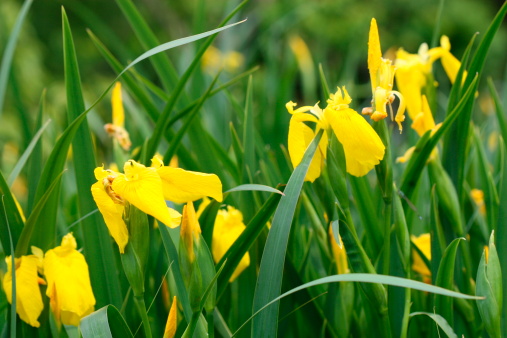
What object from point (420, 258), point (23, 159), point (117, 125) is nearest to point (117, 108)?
point (117, 125)

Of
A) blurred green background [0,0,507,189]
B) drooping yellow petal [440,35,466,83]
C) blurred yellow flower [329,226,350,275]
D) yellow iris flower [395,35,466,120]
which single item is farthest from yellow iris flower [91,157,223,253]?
blurred green background [0,0,507,189]

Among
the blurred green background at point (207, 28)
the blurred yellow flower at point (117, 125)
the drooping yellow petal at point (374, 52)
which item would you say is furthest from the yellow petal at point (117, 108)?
the blurred green background at point (207, 28)

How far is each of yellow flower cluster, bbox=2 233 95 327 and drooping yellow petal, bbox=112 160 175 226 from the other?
0.46 ft

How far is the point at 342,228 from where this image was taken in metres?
0.56

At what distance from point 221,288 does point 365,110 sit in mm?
214

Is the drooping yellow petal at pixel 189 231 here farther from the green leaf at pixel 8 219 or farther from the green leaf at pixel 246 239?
the green leaf at pixel 8 219

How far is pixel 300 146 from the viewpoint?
0.57 meters

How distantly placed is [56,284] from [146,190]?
18cm

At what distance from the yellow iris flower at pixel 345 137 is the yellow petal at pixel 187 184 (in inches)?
3.6

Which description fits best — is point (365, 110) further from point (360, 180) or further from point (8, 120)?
point (8, 120)

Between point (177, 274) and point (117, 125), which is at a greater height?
point (117, 125)

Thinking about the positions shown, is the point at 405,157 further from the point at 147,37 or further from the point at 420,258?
the point at 147,37

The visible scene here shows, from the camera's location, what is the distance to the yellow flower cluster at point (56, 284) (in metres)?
0.59

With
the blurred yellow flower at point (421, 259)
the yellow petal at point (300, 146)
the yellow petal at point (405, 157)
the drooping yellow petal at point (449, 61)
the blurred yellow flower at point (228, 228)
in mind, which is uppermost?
the drooping yellow petal at point (449, 61)
